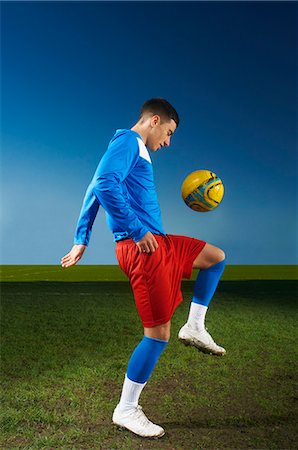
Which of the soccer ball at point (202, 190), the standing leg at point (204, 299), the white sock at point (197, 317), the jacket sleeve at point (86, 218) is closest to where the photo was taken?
the jacket sleeve at point (86, 218)

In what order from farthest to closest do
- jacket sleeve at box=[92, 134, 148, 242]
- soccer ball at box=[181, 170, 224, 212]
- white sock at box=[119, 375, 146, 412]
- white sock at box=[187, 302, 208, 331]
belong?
1. soccer ball at box=[181, 170, 224, 212]
2. white sock at box=[187, 302, 208, 331]
3. white sock at box=[119, 375, 146, 412]
4. jacket sleeve at box=[92, 134, 148, 242]

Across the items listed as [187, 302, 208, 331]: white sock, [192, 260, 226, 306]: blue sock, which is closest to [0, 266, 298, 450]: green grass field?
[187, 302, 208, 331]: white sock

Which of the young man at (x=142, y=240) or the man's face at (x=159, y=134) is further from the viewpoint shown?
the man's face at (x=159, y=134)

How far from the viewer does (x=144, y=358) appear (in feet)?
12.5

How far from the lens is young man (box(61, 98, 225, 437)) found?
3604 millimetres

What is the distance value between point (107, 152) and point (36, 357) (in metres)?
3.33

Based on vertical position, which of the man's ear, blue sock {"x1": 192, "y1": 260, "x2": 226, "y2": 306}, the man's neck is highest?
the man's ear

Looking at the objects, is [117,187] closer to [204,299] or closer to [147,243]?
[147,243]

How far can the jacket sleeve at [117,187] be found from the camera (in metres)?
3.55

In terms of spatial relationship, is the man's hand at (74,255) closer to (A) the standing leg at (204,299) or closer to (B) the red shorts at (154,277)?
(B) the red shorts at (154,277)

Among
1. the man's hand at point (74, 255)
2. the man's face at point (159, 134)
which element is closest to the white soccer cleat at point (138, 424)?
the man's hand at point (74, 255)

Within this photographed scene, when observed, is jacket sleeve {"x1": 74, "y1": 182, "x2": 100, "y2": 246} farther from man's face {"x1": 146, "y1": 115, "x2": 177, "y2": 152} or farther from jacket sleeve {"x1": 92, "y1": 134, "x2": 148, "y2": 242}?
man's face {"x1": 146, "y1": 115, "x2": 177, "y2": 152}

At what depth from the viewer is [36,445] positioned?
362 cm

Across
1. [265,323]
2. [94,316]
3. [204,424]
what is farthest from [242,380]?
[94,316]
